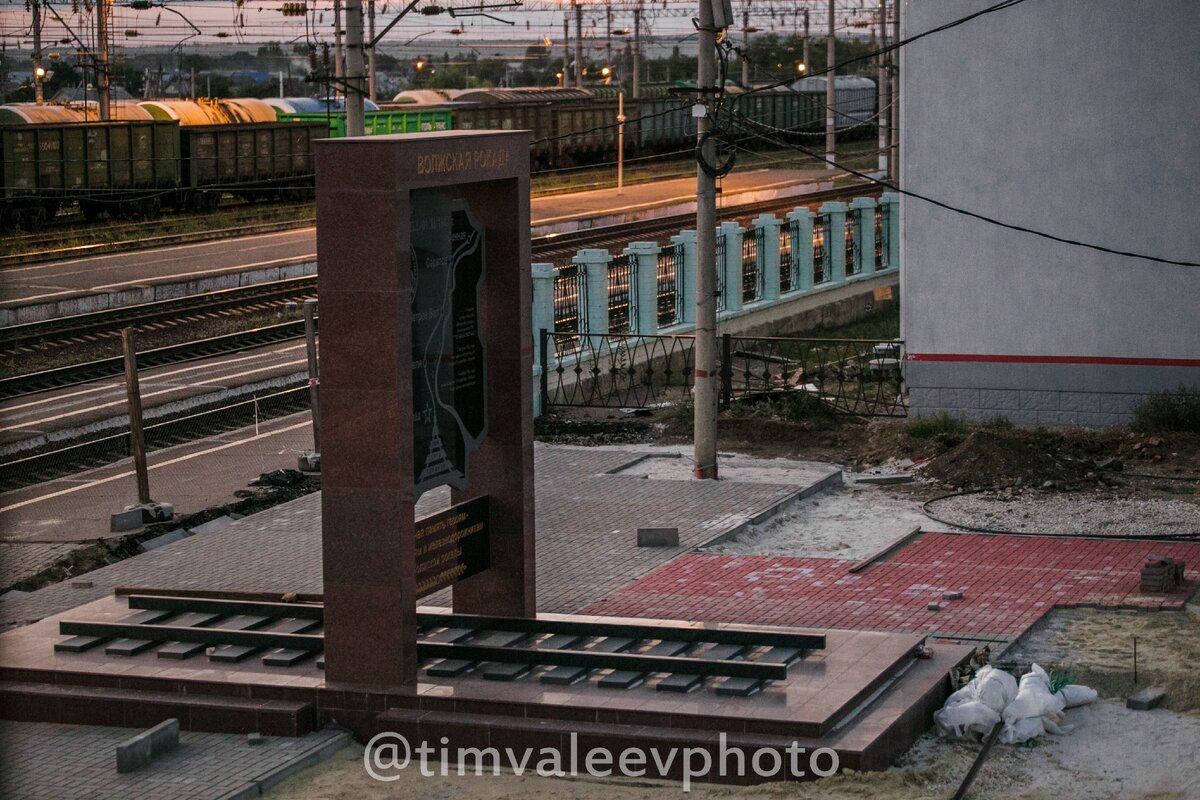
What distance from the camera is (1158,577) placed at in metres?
12.1

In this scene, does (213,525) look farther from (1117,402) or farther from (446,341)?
(1117,402)

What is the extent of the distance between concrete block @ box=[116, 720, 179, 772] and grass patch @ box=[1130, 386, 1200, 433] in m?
11.0

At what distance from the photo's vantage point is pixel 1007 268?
17.8 metres

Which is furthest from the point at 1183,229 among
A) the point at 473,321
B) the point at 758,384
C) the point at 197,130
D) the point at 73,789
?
the point at 197,130

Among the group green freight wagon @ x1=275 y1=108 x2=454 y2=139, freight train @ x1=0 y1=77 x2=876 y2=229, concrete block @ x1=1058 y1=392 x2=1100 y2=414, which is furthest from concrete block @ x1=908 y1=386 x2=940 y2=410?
green freight wagon @ x1=275 y1=108 x2=454 y2=139

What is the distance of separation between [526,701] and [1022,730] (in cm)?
264

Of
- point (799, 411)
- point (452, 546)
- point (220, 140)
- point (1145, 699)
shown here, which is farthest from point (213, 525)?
point (220, 140)

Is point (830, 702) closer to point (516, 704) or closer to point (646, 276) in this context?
point (516, 704)

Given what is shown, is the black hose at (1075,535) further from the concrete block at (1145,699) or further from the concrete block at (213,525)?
the concrete block at (213,525)

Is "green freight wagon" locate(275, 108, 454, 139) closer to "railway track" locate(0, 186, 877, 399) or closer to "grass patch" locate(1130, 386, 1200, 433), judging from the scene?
"railway track" locate(0, 186, 877, 399)

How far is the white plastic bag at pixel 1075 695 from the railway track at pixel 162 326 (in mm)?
14946

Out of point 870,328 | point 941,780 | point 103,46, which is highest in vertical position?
point 103,46

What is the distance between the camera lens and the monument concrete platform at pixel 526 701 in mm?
8930

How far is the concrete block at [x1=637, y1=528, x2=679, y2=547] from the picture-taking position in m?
13.8
